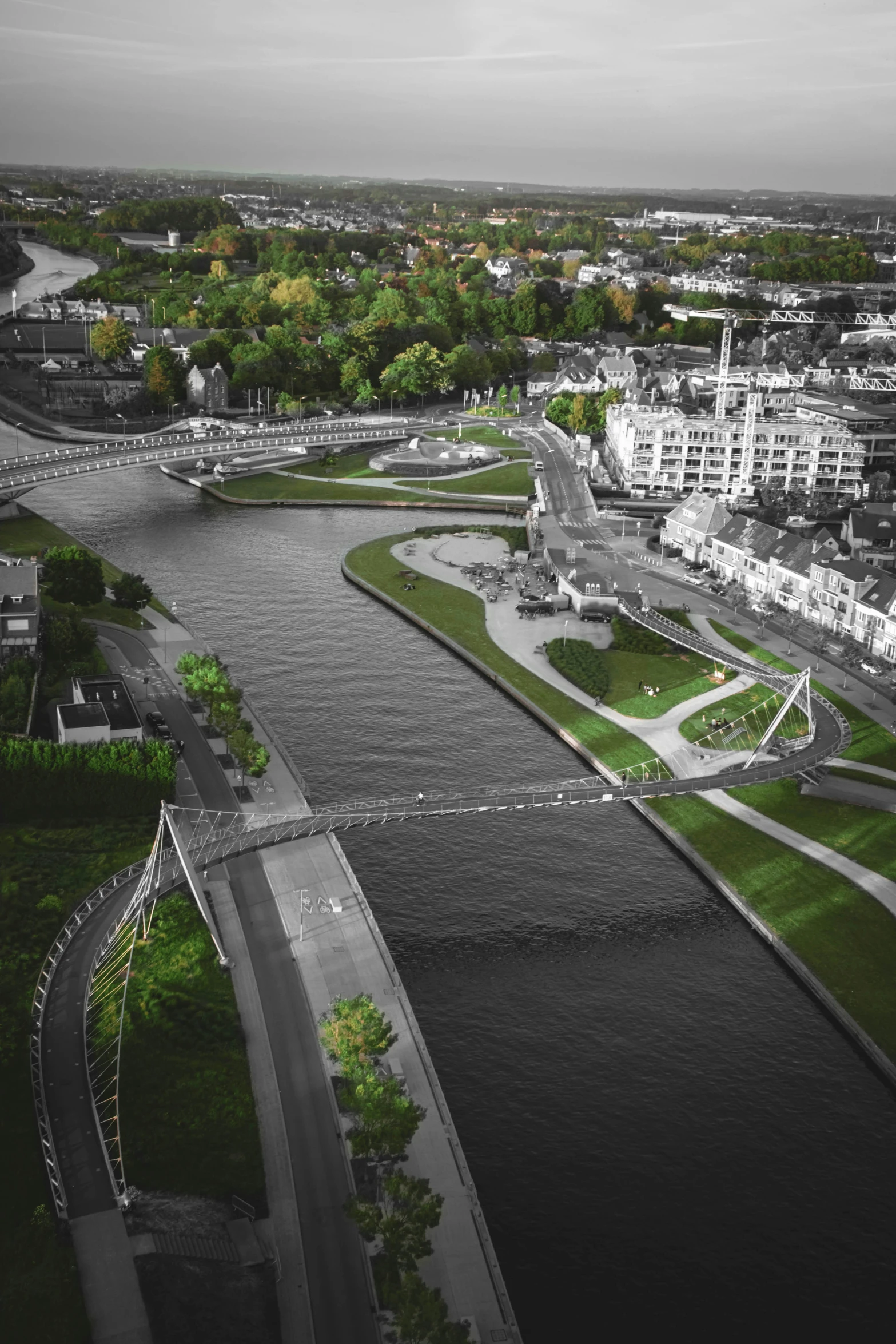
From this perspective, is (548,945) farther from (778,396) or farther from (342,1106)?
(778,396)

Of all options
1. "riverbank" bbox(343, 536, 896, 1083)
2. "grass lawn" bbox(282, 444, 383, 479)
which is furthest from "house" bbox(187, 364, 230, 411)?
"riverbank" bbox(343, 536, 896, 1083)

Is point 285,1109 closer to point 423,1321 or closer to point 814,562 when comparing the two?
point 423,1321

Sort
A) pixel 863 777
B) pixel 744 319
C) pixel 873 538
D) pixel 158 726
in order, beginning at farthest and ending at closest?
1. pixel 744 319
2. pixel 873 538
3. pixel 158 726
4. pixel 863 777

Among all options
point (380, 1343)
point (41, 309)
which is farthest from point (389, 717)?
point (41, 309)

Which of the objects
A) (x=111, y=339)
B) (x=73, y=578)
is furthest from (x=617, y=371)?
(x=73, y=578)

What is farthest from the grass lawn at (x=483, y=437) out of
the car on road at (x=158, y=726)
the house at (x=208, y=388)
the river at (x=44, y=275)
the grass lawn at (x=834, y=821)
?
the river at (x=44, y=275)

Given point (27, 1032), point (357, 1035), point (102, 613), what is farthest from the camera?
point (102, 613)

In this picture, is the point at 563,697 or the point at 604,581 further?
the point at 604,581
